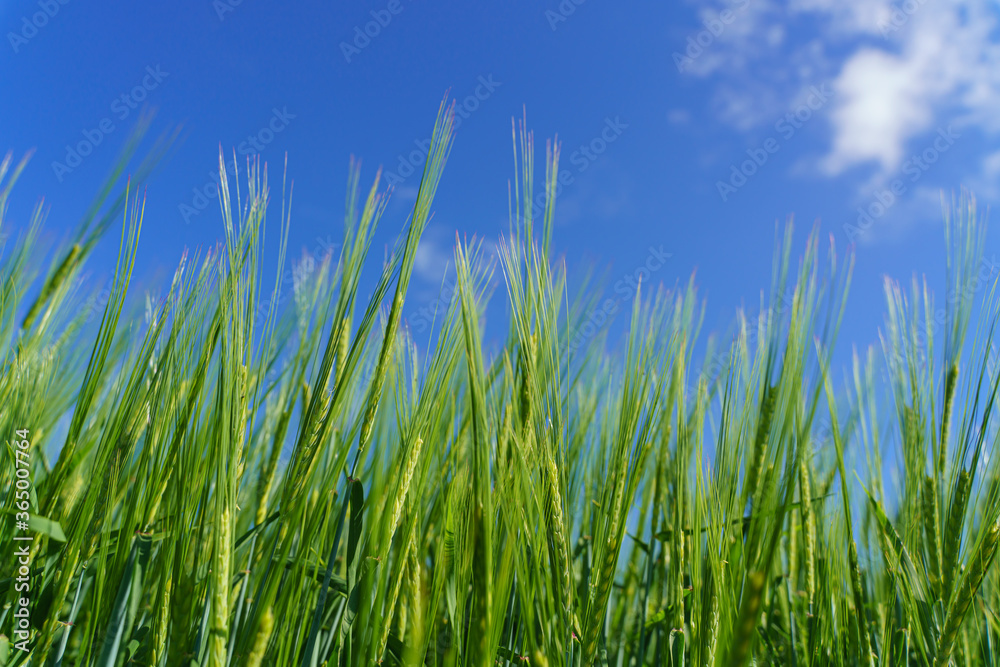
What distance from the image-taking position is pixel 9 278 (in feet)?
4.63

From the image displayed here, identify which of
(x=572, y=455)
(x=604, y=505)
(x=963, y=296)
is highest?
(x=963, y=296)

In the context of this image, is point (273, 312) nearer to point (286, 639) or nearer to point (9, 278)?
point (286, 639)

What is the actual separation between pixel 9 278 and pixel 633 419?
4.90 feet

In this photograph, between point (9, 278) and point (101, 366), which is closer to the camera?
point (101, 366)

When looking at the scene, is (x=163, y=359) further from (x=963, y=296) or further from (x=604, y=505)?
(x=963, y=296)

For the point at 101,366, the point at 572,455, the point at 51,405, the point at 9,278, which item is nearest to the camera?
the point at 101,366

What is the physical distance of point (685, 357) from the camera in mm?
1318

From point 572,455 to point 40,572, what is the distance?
3.30 ft

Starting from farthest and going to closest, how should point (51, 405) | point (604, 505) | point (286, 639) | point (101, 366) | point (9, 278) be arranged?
point (51, 405), point (9, 278), point (604, 505), point (101, 366), point (286, 639)

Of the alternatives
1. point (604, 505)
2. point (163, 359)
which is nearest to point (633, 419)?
point (604, 505)

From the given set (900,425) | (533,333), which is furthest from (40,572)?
(900,425)

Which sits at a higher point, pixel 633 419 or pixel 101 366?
pixel 633 419

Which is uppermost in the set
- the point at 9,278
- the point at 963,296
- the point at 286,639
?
the point at 963,296

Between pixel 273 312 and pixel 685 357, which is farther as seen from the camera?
pixel 685 357
